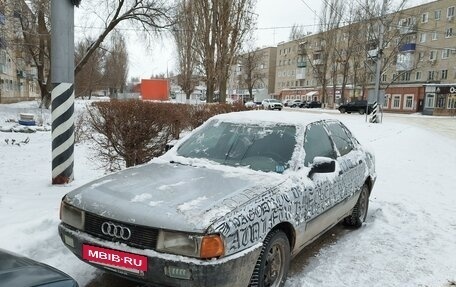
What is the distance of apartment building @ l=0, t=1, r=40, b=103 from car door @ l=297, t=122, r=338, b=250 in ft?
52.5

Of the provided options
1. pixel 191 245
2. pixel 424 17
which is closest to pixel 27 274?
pixel 191 245

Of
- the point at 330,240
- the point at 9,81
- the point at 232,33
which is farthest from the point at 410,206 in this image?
the point at 9,81

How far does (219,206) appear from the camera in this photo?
2.82 m

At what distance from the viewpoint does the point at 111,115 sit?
6.69 metres

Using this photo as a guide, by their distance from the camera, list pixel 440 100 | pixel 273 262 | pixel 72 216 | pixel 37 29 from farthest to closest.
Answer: pixel 440 100
pixel 37 29
pixel 273 262
pixel 72 216

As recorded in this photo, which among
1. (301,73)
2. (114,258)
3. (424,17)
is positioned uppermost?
(424,17)

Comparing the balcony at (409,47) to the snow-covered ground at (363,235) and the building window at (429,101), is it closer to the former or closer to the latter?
the building window at (429,101)

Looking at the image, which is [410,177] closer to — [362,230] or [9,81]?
[362,230]

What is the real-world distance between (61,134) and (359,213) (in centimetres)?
456

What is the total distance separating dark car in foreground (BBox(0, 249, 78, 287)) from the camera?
1.93m

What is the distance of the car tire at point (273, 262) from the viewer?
3.03 metres

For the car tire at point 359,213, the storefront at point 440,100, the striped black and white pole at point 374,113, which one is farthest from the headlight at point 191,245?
the storefront at point 440,100

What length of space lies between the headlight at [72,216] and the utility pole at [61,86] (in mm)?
3136

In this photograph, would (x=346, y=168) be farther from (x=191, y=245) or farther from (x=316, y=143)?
(x=191, y=245)
